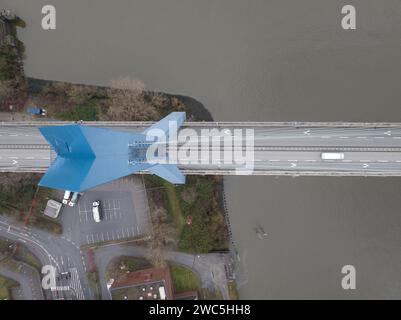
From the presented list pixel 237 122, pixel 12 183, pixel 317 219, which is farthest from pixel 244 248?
pixel 12 183

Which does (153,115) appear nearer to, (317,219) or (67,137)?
(67,137)

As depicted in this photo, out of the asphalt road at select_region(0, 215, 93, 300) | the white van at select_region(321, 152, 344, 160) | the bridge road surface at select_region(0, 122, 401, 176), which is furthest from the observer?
the asphalt road at select_region(0, 215, 93, 300)

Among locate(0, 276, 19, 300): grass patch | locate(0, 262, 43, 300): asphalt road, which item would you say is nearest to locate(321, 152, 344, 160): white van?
locate(0, 262, 43, 300): asphalt road

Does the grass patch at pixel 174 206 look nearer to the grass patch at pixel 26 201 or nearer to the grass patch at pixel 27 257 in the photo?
the grass patch at pixel 26 201

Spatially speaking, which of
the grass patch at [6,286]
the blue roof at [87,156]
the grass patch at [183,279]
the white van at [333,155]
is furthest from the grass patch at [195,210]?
the grass patch at [6,286]

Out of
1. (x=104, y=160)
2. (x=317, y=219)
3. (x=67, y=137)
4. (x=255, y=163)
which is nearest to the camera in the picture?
(x=67, y=137)

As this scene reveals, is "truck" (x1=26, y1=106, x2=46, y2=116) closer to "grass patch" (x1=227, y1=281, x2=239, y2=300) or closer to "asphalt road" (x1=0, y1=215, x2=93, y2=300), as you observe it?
"asphalt road" (x1=0, y1=215, x2=93, y2=300)
